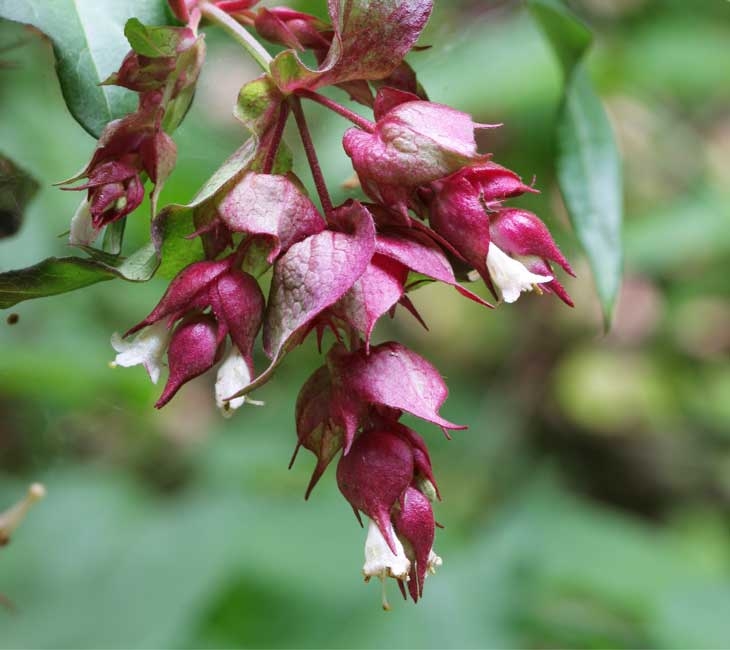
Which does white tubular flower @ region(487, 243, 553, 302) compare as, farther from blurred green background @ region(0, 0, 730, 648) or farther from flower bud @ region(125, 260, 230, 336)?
blurred green background @ region(0, 0, 730, 648)

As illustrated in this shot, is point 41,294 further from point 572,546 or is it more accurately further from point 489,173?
point 572,546

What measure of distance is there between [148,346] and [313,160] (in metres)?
0.13

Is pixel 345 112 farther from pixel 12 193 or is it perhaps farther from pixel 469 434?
pixel 469 434

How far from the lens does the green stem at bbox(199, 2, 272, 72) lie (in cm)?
54

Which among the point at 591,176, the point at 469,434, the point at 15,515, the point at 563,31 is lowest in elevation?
the point at 469,434

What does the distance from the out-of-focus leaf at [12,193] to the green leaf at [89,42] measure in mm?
71

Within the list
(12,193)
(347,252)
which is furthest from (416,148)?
(12,193)

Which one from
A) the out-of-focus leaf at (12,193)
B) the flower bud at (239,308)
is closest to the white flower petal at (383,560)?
the flower bud at (239,308)

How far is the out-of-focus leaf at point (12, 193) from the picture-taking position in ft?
2.06

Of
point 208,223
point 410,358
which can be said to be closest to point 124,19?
point 208,223

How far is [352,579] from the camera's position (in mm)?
1706

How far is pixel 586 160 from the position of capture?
2.73 ft

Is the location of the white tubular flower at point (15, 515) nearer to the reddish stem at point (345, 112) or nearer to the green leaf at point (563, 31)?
the reddish stem at point (345, 112)

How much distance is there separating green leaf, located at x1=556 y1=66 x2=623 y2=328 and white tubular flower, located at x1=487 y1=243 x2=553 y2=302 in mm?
277
